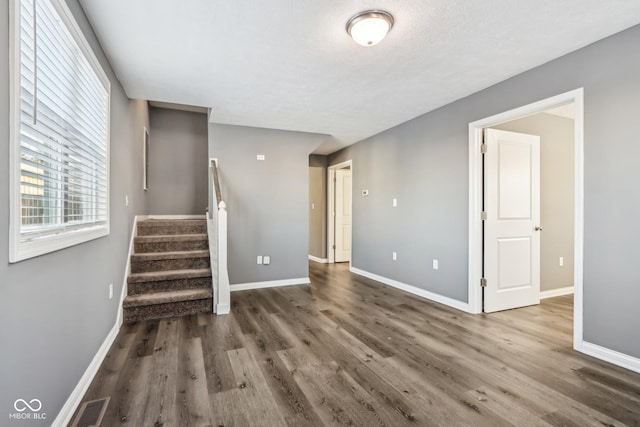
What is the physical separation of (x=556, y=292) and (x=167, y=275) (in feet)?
16.2

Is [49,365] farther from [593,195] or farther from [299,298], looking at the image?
[593,195]

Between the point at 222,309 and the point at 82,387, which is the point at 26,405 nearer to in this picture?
the point at 82,387

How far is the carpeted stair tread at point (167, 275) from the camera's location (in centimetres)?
336

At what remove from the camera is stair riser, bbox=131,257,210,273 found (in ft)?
11.7

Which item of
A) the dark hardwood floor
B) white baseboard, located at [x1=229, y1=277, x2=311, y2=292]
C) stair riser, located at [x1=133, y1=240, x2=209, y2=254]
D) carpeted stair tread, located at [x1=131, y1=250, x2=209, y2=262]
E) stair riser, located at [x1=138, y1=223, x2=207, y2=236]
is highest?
stair riser, located at [x1=138, y1=223, x2=207, y2=236]

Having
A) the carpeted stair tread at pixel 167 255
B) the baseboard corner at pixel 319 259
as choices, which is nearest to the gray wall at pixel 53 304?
the carpeted stair tread at pixel 167 255

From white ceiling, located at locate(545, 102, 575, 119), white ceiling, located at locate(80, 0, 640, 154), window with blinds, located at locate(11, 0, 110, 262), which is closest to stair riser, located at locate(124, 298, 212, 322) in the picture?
window with blinds, located at locate(11, 0, 110, 262)

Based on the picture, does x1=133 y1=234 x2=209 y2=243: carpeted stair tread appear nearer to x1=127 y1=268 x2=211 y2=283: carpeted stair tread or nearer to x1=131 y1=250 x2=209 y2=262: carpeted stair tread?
x1=131 y1=250 x2=209 y2=262: carpeted stair tread

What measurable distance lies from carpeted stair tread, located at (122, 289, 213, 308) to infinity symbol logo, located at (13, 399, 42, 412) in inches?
73.8

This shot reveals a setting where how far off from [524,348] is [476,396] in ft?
3.26

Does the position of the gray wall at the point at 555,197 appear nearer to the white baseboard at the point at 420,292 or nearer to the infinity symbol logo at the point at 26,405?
the white baseboard at the point at 420,292

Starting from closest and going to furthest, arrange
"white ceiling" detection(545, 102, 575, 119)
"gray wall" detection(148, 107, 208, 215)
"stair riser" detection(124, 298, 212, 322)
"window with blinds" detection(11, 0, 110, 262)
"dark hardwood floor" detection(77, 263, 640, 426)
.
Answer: "window with blinds" detection(11, 0, 110, 262) → "dark hardwood floor" detection(77, 263, 640, 426) → "stair riser" detection(124, 298, 212, 322) → "white ceiling" detection(545, 102, 575, 119) → "gray wall" detection(148, 107, 208, 215)

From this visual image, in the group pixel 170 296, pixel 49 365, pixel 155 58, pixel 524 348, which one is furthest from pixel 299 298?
pixel 155 58

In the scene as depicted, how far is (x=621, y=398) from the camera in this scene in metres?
1.82
